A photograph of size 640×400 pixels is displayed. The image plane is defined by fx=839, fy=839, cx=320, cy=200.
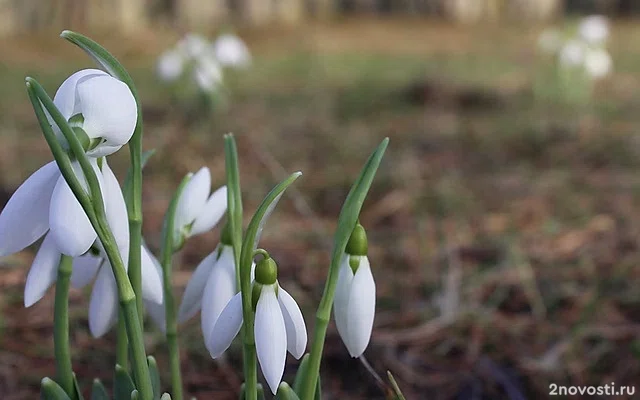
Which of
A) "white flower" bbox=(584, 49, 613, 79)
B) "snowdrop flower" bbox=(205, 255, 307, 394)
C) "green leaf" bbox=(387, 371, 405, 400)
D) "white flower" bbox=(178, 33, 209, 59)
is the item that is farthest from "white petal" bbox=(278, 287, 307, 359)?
"white flower" bbox=(584, 49, 613, 79)

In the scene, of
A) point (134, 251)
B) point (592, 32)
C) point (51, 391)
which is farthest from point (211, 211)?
point (592, 32)

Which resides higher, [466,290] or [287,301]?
[287,301]

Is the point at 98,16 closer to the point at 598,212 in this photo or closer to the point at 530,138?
the point at 530,138

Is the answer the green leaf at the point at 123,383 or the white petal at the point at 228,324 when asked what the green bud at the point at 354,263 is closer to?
the white petal at the point at 228,324

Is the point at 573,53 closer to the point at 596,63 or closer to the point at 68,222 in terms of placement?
the point at 596,63

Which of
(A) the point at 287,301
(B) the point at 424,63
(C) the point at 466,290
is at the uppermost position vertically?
(A) the point at 287,301

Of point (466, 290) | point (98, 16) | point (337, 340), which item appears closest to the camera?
point (337, 340)

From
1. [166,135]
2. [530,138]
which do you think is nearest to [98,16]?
[166,135]
